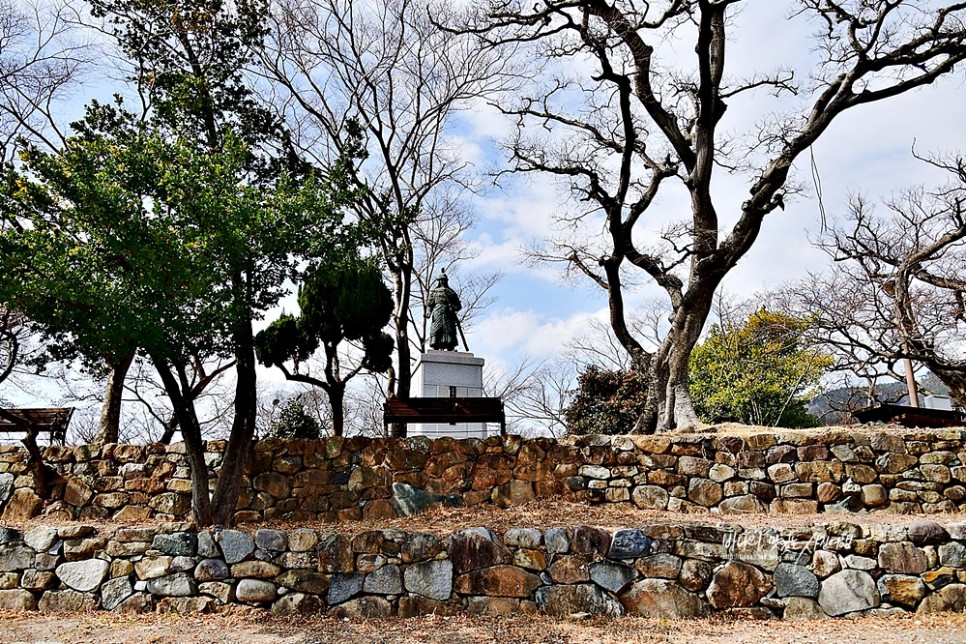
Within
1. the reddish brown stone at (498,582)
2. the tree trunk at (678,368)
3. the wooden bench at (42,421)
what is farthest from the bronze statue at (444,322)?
the reddish brown stone at (498,582)

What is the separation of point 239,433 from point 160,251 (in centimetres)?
216

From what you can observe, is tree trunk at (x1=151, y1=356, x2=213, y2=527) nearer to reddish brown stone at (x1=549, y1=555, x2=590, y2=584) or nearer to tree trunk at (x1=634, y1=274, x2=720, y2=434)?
reddish brown stone at (x1=549, y1=555, x2=590, y2=584)

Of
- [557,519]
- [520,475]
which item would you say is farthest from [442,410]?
[557,519]

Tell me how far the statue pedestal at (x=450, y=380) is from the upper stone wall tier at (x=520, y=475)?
2.77 metres

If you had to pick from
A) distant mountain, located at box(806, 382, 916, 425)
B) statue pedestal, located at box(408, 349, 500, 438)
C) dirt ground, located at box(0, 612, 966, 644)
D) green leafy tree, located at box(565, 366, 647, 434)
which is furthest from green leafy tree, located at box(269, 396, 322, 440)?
distant mountain, located at box(806, 382, 916, 425)

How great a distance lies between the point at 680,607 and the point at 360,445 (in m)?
4.12

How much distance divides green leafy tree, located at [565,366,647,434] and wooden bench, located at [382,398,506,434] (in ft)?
13.4

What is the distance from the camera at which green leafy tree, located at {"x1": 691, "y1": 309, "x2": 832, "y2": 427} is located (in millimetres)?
13219

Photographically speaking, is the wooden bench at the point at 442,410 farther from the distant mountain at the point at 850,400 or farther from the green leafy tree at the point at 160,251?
the distant mountain at the point at 850,400

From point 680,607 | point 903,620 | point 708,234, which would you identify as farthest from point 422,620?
point 708,234

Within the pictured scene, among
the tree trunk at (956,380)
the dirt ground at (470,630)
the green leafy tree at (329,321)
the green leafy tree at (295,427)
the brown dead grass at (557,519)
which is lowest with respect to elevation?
the dirt ground at (470,630)

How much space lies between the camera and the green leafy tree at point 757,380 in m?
13.2

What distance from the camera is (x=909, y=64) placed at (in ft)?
30.6

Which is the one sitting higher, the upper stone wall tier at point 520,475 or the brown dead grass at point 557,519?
the upper stone wall tier at point 520,475
